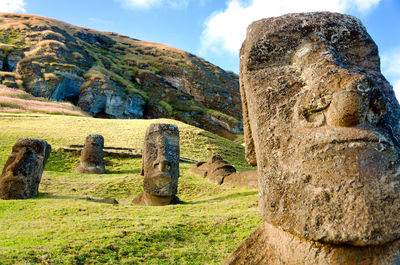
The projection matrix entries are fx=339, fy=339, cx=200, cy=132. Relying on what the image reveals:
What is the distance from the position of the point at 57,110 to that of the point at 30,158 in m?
29.7

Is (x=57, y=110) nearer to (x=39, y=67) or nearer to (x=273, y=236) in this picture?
(x=39, y=67)

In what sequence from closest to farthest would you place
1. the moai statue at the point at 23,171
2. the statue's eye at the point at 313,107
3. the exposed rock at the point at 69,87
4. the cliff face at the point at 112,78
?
the statue's eye at the point at 313,107, the moai statue at the point at 23,171, the cliff face at the point at 112,78, the exposed rock at the point at 69,87

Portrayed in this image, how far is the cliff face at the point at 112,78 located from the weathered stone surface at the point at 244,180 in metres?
36.0

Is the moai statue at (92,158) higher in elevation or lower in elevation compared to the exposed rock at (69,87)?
lower

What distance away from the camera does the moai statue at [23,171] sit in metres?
11.0

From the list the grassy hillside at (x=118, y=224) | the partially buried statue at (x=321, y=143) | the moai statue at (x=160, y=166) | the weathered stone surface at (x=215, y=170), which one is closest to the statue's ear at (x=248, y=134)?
the partially buried statue at (x=321, y=143)

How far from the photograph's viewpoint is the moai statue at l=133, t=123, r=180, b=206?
11734 millimetres

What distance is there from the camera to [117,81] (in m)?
55.5

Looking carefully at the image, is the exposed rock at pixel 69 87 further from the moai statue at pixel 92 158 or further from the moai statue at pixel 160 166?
the moai statue at pixel 160 166

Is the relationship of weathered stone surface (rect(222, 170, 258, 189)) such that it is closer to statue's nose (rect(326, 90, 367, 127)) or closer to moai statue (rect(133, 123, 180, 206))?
moai statue (rect(133, 123, 180, 206))

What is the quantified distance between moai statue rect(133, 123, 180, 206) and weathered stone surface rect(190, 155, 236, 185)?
4.31 m

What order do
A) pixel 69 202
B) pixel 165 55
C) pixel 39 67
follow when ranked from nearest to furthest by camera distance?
pixel 69 202 < pixel 39 67 < pixel 165 55

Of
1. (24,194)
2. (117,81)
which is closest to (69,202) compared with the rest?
(24,194)

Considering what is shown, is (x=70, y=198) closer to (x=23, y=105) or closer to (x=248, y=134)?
(x=248, y=134)
